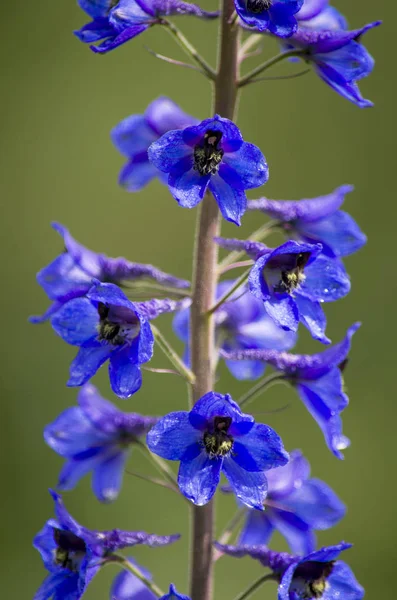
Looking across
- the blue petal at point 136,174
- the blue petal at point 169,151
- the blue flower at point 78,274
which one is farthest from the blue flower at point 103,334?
the blue petal at point 136,174

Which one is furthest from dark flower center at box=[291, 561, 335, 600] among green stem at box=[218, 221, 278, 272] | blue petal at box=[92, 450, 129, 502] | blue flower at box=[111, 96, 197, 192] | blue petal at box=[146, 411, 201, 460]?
blue flower at box=[111, 96, 197, 192]

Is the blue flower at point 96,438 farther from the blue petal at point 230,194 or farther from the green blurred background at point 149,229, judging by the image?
the green blurred background at point 149,229

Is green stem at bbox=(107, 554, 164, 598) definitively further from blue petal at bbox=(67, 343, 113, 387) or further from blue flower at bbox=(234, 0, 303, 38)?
blue flower at bbox=(234, 0, 303, 38)

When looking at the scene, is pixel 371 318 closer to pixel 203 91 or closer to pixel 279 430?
pixel 279 430

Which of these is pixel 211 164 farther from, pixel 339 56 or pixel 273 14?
pixel 339 56

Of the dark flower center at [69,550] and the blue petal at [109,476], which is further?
the blue petal at [109,476]

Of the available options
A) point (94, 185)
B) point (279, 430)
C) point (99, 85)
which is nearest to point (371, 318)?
point (279, 430)

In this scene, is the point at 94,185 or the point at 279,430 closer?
the point at 279,430
